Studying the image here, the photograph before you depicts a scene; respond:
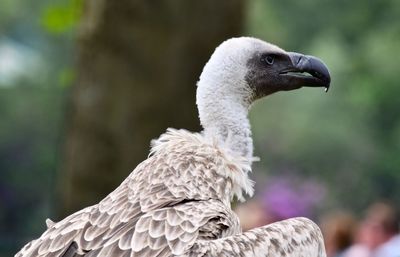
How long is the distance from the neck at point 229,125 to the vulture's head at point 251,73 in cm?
4

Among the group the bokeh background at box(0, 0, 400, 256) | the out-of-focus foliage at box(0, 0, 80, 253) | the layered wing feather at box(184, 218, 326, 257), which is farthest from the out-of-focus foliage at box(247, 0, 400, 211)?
the layered wing feather at box(184, 218, 326, 257)

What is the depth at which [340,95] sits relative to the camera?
43.8 meters

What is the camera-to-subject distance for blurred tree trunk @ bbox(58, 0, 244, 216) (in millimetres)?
13562

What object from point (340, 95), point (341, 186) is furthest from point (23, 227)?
point (340, 95)

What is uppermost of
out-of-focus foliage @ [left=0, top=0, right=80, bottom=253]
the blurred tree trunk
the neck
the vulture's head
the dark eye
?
out-of-focus foliage @ [left=0, top=0, right=80, bottom=253]

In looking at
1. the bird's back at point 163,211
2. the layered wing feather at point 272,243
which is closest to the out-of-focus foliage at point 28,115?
the bird's back at point 163,211

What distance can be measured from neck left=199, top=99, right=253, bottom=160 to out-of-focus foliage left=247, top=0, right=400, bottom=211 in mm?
23890

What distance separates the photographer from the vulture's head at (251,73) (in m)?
9.65

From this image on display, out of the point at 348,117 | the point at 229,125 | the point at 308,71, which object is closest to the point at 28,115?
the point at 348,117

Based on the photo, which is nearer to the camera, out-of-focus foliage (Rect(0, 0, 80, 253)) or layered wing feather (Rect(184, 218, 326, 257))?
layered wing feather (Rect(184, 218, 326, 257))

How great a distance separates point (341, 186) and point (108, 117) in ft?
78.3

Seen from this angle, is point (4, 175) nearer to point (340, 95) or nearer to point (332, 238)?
point (340, 95)

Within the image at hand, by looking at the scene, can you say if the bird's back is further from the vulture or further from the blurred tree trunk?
the blurred tree trunk

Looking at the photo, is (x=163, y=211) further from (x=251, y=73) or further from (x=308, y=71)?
(x=308, y=71)
